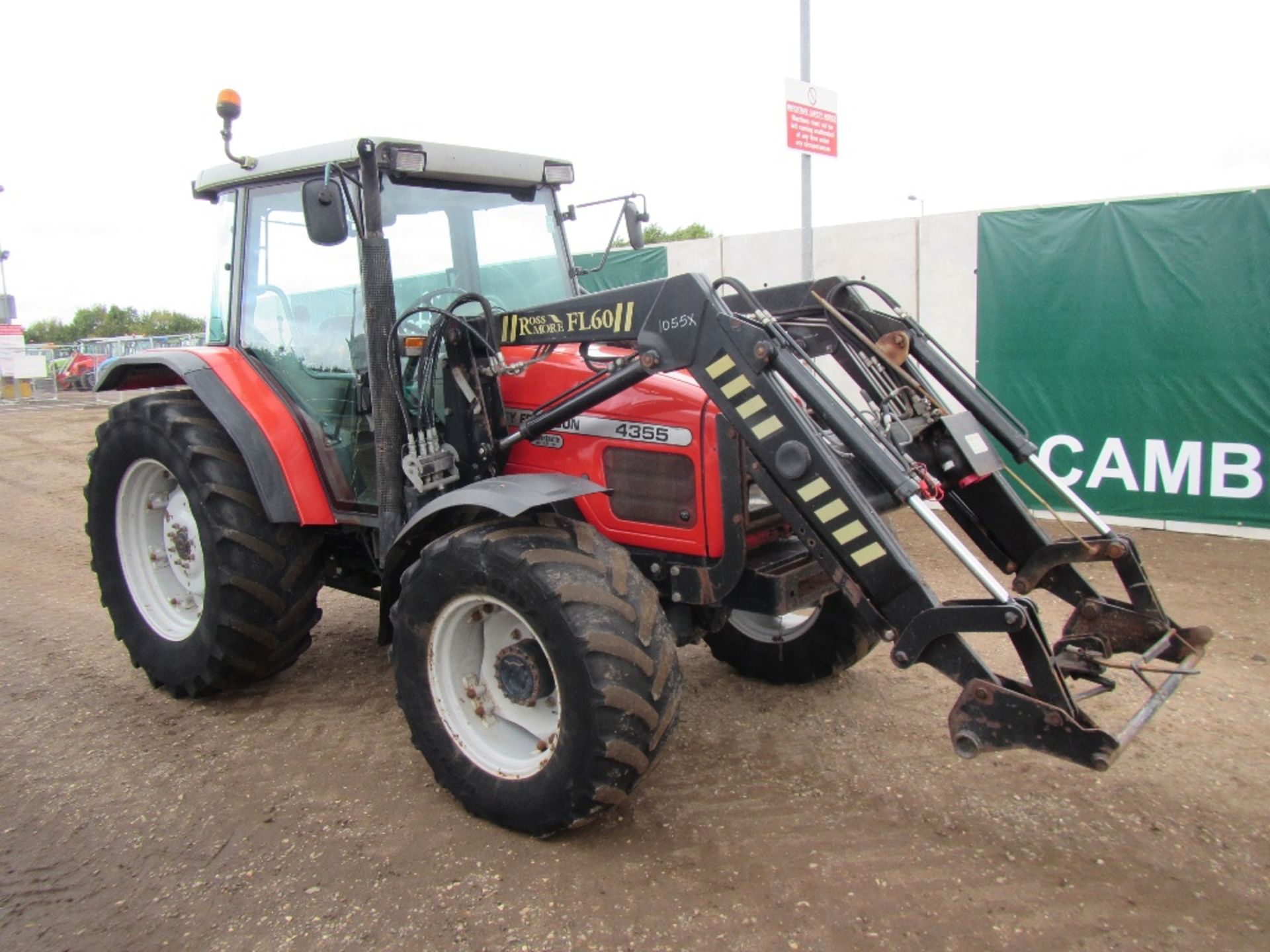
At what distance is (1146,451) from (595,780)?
20.4 ft

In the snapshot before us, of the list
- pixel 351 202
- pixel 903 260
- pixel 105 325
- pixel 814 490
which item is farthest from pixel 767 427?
pixel 105 325

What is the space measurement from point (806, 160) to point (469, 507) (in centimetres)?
587

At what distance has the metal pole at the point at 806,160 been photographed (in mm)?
8359

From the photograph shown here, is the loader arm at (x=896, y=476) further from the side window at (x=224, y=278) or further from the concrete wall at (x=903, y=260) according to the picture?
the concrete wall at (x=903, y=260)

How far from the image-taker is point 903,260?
874 cm

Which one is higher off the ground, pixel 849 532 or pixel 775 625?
pixel 849 532

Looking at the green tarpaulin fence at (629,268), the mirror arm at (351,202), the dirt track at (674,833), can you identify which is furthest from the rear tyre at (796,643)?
the green tarpaulin fence at (629,268)

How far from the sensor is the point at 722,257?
988 cm

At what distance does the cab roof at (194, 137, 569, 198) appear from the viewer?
154 inches

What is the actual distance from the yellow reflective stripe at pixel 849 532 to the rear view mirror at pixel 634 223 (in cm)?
220

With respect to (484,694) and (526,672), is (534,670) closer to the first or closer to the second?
(526,672)

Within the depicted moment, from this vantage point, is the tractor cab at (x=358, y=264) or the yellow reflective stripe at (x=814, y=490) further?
the tractor cab at (x=358, y=264)

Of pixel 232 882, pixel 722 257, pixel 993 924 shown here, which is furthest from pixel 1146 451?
pixel 232 882

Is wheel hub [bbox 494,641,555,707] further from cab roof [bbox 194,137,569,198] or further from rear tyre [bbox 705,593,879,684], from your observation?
cab roof [bbox 194,137,569,198]
